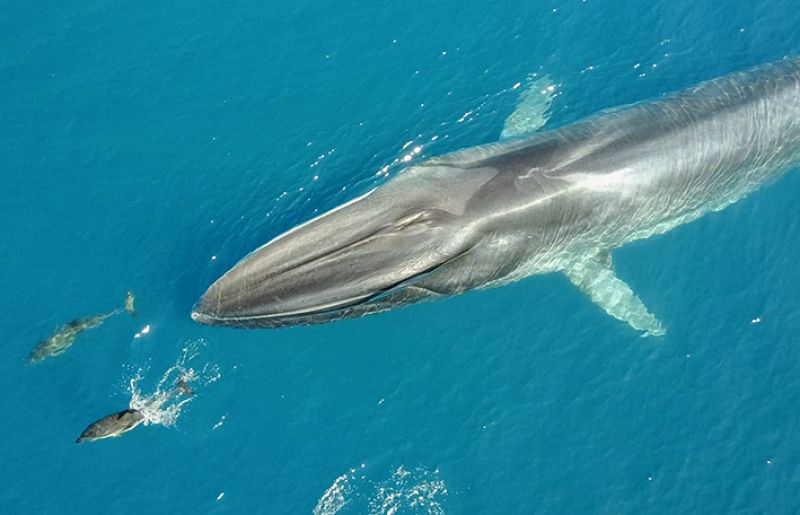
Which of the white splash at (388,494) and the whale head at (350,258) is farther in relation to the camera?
the white splash at (388,494)

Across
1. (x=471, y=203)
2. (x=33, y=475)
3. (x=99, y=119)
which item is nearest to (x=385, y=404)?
(x=471, y=203)

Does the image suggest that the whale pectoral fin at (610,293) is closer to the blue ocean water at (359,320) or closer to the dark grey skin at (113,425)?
the blue ocean water at (359,320)

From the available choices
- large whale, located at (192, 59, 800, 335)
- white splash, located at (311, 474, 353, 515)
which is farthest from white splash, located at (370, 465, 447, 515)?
large whale, located at (192, 59, 800, 335)

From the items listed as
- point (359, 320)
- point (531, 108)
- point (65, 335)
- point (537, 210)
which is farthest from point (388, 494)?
point (531, 108)

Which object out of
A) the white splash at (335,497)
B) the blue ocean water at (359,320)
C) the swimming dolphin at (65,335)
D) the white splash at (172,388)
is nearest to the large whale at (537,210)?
the blue ocean water at (359,320)

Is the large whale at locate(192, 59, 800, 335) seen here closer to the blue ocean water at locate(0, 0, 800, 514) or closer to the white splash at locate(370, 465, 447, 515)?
the blue ocean water at locate(0, 0, 800, 514)

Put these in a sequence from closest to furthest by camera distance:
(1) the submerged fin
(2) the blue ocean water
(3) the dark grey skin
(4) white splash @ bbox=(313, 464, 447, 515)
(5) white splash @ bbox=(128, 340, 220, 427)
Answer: (4) white splash @ bbox=(313, 464, 447, 515)
(3) the dark grey skin
(2) the blue ocean water
(5) white splash @ bbox=(128, 340, 220, 427)
(1) the submerged fin

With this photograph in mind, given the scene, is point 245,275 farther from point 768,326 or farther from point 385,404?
point 768,326

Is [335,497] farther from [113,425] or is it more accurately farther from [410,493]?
[113,425]
